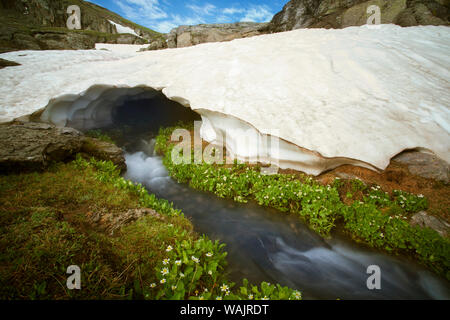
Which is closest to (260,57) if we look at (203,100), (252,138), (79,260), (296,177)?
(203,100)

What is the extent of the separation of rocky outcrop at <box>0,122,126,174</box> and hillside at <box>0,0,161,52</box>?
15.2 meters

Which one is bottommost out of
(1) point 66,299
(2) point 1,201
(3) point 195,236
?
(3) point 195,236

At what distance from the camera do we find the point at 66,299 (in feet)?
7.20

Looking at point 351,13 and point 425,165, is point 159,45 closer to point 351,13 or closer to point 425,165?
point 351,13

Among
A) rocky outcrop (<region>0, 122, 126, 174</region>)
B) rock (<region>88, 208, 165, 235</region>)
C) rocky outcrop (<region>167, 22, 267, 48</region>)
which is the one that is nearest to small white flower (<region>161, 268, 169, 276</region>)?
rock (<region>88, 208, 165, 235</region>)

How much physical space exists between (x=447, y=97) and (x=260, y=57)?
6766mm

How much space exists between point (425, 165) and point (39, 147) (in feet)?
34.8

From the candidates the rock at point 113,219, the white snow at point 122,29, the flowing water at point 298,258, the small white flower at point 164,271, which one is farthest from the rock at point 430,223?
the white snow at point 122,29

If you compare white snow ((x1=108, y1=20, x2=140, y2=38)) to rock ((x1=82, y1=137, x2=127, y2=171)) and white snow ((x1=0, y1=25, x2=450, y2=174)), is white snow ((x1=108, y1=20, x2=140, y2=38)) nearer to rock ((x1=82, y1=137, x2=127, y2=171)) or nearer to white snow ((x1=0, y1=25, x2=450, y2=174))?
white snow ((x1=0, y1=25, x2=450, y2=174))

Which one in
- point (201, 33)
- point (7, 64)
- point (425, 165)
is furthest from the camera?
point (201, 33)

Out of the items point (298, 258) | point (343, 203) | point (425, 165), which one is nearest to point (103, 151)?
point (298, 258)

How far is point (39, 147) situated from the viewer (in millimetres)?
5363

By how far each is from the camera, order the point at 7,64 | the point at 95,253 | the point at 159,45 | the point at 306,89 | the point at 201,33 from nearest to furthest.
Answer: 1. the point at 95,253
2. the point at 306,89
3. the point at 7,64
4. the point at 159,45
5. the point at 201,33
